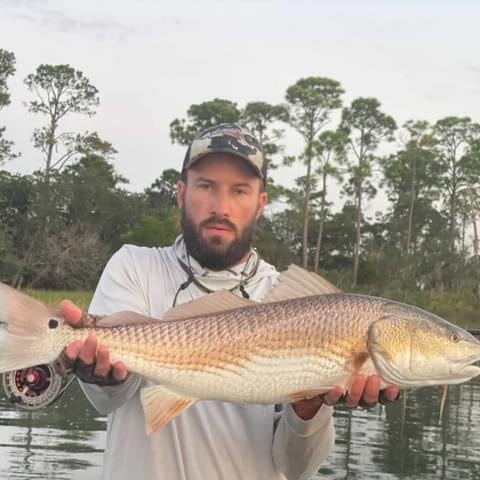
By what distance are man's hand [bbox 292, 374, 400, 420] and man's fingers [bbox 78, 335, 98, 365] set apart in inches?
31.4

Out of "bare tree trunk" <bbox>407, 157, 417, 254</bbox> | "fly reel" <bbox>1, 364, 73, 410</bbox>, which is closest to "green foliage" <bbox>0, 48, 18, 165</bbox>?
"bare tree trunk" <bbox>407, 157, 417, 254</bbox>

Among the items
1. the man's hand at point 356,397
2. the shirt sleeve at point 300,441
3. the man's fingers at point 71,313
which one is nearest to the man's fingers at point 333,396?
the man's hand at point 356,397

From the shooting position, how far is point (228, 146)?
3.92m

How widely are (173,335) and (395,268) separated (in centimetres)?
4514

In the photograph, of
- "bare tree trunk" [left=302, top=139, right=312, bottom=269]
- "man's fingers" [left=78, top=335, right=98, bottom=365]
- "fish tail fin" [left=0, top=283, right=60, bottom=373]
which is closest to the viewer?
"fish tail fin" [left=0, top=283, right=60, bottom=373]

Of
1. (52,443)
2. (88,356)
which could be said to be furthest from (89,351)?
(52,443)

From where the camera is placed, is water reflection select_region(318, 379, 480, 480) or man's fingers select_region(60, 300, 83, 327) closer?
man's fingers select_region(60, 300, 83, 327)

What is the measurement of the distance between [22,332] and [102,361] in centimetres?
30

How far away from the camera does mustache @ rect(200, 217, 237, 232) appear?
3828 mm

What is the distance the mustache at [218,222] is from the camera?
383 centimetres

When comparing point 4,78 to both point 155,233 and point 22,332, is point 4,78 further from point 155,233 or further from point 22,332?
point 22,332

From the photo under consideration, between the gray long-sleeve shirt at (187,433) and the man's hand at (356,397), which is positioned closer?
the man's hand at (356,397)

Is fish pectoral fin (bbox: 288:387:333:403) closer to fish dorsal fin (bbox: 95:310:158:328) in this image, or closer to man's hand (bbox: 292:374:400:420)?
man's hand (bbox: 292:374:400:420)

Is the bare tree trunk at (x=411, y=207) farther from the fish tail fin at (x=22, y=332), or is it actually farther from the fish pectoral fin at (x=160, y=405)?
the fish tail fin at (x=22, y=332)
